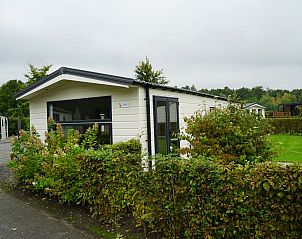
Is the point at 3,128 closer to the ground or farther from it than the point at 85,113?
closer to the ground

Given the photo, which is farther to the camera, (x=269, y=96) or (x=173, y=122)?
(x=269, y=96)

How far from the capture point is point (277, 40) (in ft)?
50.0

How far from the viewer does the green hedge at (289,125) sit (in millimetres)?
22391

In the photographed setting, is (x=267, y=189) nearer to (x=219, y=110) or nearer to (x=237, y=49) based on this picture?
(x=219, y=110)

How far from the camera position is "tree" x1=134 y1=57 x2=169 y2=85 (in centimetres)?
2917

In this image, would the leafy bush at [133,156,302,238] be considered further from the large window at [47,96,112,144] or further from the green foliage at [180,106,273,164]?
the large window at [47,96,112,144]

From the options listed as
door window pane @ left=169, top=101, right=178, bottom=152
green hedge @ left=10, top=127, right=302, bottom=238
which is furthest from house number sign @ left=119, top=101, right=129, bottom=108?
green hedge @ left=10, top=127, right=302, bottom=238

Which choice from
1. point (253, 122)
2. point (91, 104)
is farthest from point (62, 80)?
point (253, 122)

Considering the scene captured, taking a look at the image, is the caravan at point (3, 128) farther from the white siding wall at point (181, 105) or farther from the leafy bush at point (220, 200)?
the leafy bush at point (220, 200)

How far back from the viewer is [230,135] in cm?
587

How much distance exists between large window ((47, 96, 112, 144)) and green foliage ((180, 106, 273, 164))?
310 cm

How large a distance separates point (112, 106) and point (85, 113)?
116 cm

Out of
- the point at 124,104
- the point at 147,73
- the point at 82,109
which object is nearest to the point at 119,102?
the point at 124,104

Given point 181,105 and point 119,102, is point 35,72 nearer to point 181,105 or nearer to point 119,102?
point 181,105
